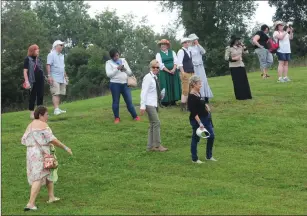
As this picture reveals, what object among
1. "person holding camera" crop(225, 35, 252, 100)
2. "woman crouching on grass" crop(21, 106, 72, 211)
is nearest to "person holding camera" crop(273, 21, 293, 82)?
"person holding camera" crop(225, 35, 252, 100)

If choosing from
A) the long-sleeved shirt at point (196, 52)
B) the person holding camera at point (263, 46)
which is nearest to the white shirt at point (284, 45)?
the person holding camera at point (263, 46)

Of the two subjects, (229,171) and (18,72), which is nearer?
(229,171)

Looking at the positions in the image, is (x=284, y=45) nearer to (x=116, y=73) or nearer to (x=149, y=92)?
(x=116, y=73)

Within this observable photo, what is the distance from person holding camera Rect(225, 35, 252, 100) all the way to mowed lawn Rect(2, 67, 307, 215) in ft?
1.20

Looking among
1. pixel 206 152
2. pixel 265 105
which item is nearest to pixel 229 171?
pixel 206 152

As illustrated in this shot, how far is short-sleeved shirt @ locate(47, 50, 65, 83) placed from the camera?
689 inches

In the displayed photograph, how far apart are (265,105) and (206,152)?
5868 millimetres

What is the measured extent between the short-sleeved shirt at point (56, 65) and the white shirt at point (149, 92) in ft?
16.2

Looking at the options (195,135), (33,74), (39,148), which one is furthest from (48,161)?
(33,74)

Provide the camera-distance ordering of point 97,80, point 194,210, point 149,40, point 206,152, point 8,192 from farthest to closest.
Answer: point 149,40
point 97,80
point 206,152
point 8,192
point 194,210

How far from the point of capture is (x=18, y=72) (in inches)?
1929

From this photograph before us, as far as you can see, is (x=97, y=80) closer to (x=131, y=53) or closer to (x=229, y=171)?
(x=131, y=53)

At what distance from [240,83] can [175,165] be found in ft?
23.0

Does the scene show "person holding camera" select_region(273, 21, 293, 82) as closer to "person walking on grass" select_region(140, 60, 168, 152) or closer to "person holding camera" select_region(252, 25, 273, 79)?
"person holding camera" select_region(252, 25, 273, 79)
